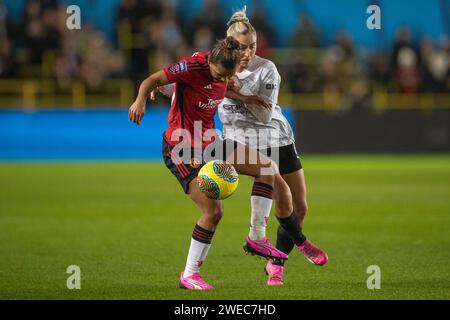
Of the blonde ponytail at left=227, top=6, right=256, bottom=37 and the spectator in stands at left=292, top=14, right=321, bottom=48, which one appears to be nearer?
the blonde ponytail at left=227, top=6, right=256, bottom=37

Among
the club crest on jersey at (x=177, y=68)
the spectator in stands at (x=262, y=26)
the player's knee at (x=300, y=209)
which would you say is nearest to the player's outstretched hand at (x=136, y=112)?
the club crest on jersey at (x=177, y=68)

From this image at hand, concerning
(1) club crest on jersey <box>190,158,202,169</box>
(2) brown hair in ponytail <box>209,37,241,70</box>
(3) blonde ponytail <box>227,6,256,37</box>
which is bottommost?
(1) club crest on jersey <box>190,158,202,169</box>

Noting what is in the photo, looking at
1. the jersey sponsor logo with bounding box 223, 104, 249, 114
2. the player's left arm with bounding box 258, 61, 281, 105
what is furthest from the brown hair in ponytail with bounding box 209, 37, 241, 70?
the jersey sponsor logo with bounding box 223, 104, 249, 114

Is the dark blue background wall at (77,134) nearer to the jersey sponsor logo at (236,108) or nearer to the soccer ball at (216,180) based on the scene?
the jersey sponsor logo at (236,108)

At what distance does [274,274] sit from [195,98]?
1.52m

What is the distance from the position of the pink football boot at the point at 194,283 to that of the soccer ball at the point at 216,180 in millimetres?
625

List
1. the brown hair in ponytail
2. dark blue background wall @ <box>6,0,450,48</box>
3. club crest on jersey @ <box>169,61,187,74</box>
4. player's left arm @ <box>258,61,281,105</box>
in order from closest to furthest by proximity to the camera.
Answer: the brown hair in ponytail → club crest on jersey @ <box>169,61,187,74</box> → player's left arm @ <box>258,61,281,105</box> → dark blue background wall @ <box>6,0,450,48</box>

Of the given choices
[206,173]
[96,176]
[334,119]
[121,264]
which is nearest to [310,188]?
Answer: [96,176]

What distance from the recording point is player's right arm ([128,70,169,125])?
6766 millimetres

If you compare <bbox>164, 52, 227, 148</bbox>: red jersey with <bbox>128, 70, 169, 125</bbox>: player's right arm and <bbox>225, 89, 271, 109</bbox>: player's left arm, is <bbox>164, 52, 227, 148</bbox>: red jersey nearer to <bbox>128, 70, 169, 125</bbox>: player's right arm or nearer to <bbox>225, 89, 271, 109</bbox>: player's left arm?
<bbox>128, 70, 169, 125</bbox>: player's right arm

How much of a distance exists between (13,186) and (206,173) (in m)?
9.49

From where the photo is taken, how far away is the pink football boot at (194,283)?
7137 mm

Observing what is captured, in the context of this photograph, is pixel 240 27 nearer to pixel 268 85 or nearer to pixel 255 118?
pixel 268 85

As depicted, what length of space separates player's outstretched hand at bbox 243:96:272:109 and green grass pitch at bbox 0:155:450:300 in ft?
4.63
